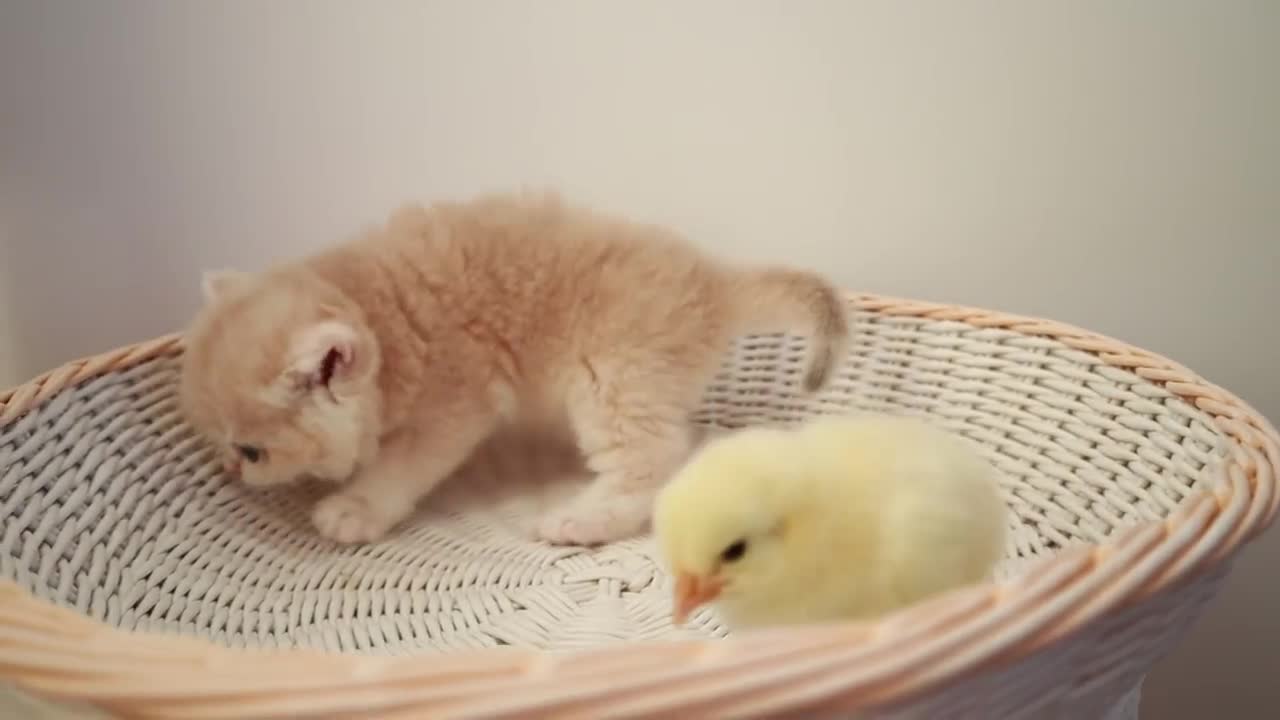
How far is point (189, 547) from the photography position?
106 cm

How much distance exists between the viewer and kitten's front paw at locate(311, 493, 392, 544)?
3.73 ft

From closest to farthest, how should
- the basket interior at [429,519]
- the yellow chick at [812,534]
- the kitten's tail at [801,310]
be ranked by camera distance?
the yellow chick at [812,534] → the basket interior at [429,519] → the kitten's tail at [801,310]

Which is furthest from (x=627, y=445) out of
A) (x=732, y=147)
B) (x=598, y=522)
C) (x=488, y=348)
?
(x=732, y=147)

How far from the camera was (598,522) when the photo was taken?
1.14 m

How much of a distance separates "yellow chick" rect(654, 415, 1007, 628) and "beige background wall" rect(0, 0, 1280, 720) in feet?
2.68

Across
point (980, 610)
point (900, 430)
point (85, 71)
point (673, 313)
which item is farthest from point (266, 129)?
point (980, 610)

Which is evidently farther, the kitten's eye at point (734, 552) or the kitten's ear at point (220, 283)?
the kitten's ear at point (220, 283)

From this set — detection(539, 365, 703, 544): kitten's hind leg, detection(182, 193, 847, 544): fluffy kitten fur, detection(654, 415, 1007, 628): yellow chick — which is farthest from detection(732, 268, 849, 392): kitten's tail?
detection(654, 415, 1007, 628): yellow chick

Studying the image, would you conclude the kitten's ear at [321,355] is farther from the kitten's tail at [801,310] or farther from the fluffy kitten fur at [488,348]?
the kitten's tail at [801,310]

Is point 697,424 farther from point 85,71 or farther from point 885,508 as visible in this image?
point 85,71

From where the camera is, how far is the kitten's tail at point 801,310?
42.7 inches

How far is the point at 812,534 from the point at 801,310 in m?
0.52

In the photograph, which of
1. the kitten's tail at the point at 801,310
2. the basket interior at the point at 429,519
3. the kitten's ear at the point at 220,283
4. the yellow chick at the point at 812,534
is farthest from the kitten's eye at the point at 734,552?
the kitten's ear at the point at 220,283

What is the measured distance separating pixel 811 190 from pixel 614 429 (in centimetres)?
51
